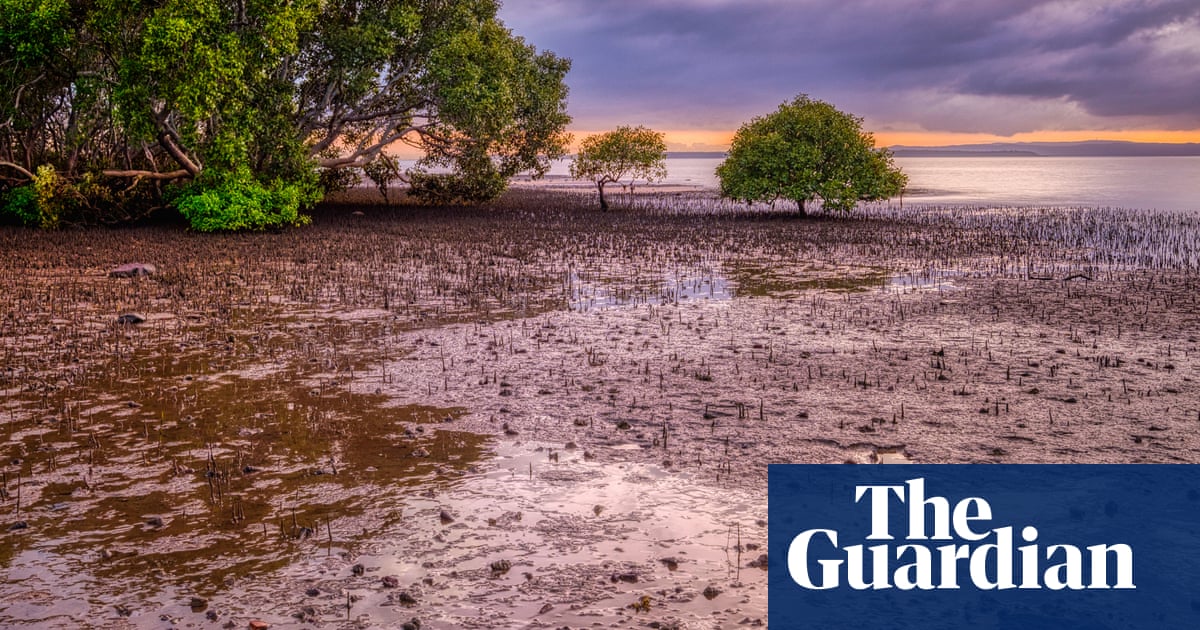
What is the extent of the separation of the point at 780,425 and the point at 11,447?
7685mm

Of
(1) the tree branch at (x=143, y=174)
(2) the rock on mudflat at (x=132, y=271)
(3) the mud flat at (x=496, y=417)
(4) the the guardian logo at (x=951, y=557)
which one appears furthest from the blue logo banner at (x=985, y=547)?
(1) the tree branch at (x=143, y=174)

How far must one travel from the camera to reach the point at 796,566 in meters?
6.21

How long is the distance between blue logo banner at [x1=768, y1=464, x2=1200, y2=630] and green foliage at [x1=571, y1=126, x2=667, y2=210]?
39686mm

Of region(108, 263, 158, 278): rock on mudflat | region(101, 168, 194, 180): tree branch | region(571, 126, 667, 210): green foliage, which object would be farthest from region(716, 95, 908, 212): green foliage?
region(108, 263, 158, 278): rock on mudflat

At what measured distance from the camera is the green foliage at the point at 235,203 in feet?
95.7

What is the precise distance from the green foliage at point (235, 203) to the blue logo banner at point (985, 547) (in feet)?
83.0

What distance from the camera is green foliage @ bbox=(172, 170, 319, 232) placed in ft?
95.7

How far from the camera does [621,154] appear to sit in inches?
1847

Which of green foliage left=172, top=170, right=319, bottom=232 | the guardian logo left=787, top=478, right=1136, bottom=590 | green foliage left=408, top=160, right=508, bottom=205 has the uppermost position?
green foliage left=408, top=160, right=508, bottom=205

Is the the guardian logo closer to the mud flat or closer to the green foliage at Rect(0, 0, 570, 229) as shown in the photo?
the mud flat

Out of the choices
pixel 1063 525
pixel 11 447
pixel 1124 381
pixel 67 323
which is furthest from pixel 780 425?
pixel 67 323

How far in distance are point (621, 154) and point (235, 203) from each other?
22.4 meters

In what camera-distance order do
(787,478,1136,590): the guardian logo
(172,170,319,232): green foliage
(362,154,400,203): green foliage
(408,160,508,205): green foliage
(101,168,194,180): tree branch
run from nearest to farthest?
(787,478,1136,590): the guardian logo
(172,170,319,232): green foliage
(101,168,194,180): tree branch
(408,160,508,205): green foliage
(362,154,400,203): green foliage

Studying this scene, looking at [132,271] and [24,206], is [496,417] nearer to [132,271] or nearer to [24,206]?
[132,271]
